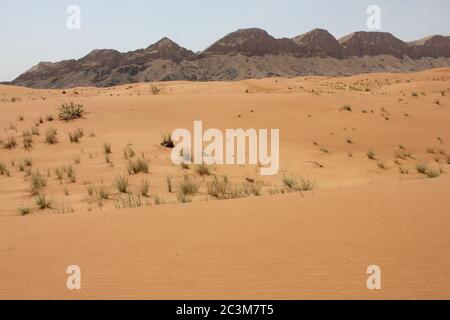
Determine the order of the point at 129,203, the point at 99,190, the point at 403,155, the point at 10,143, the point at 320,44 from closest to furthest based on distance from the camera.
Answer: the point at 129,203 < the point at 99,190 < the point at 10,143 < the point at 403,155 < the point at 320,44

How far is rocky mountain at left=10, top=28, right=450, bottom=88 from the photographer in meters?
88.3

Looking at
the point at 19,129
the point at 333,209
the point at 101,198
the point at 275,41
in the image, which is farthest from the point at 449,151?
the point at 275,41

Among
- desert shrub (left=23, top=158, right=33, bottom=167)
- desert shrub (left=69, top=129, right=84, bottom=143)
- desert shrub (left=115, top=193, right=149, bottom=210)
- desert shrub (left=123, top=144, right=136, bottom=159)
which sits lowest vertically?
desert shrub (left=115, top=193, right=149, bottom=210)

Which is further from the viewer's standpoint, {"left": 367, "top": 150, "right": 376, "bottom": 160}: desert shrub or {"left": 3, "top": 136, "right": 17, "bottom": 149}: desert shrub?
{"left": 367, "top": 150, "right": 376, "bottom": 160}: desert shrub

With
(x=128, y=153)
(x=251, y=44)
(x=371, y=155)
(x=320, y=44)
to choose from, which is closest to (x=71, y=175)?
(x=128, y=153)

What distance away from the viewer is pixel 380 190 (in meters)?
6.26

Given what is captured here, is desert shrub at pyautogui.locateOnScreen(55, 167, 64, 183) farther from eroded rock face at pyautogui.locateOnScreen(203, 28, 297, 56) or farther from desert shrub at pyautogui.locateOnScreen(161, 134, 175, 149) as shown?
eroded rock face at pyautogui.locateOnScreen(203, 28, 297, 56)

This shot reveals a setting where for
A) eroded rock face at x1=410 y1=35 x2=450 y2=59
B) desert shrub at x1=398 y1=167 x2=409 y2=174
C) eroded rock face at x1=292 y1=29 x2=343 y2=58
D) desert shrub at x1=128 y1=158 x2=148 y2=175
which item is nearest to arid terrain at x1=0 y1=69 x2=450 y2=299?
desert shrub at x1=128 y1=158 x2=148 y2=175

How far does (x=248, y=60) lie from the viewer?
9275cm

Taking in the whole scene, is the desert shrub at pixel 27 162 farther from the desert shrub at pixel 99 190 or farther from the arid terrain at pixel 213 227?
the desert shrub at pixel 99 190

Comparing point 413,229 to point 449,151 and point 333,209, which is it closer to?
point 333,209

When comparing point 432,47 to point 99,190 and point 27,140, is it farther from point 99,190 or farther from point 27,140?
point 99,190

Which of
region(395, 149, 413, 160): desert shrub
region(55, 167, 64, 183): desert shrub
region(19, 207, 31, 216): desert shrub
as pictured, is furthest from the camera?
region(395, 149, 413, 160): desert shrub
